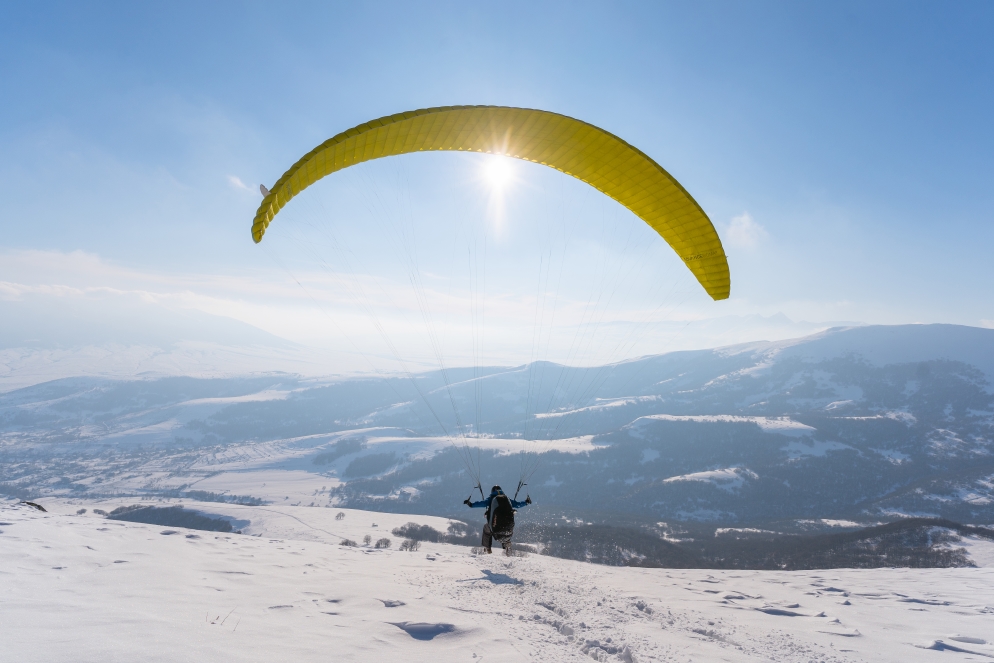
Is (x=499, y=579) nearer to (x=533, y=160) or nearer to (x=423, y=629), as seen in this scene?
(x=423, y=629)

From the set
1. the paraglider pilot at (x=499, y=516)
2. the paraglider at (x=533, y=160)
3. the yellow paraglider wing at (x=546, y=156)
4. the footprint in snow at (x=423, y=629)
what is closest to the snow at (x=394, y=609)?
the footprint in snow at (x=423, y=629)

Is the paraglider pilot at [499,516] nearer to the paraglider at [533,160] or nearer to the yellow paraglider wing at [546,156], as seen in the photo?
the paraglider at [533,160]

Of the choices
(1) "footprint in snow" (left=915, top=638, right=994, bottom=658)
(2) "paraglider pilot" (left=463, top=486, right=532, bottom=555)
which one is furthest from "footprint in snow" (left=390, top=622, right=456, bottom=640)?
(1) "footprint in snow" (left=915, top=638, right=994, bottom=658)

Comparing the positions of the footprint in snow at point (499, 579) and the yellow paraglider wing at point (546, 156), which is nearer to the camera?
the yellow paraglider wing at point (546, 156)

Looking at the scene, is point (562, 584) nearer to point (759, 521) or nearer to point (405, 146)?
point (405, 146)

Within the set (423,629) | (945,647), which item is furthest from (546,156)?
(945,647)
